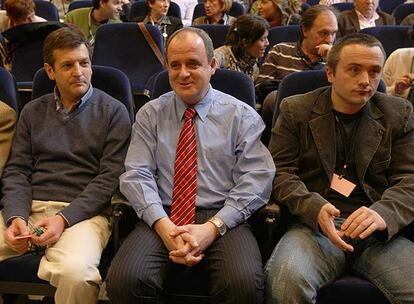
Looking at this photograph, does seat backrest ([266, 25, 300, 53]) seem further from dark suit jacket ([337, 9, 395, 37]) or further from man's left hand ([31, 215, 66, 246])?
man's left hand ([31, 215, 66, 246])

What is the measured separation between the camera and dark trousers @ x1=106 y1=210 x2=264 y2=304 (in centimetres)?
172

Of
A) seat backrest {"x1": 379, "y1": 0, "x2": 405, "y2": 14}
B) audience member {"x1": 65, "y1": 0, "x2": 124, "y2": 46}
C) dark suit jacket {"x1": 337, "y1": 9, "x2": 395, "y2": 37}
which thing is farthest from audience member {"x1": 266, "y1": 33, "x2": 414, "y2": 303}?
seat backrest {"x1": 379, "y1": 0, "x2": 405, "y2": 14}

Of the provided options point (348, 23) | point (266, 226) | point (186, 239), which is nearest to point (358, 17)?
point (348, 23)

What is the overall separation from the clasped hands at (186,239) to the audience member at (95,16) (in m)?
2.71

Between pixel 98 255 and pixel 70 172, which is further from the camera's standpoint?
pixel 70 172

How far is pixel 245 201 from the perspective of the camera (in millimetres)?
1925

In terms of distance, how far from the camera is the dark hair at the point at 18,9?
3.82 metres

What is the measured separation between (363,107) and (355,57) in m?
0.19

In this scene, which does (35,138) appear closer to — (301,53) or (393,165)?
(393,165)

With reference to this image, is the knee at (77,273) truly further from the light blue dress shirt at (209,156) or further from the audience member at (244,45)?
the audience member at (244,45)

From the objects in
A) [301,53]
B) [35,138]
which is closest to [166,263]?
[35,138]

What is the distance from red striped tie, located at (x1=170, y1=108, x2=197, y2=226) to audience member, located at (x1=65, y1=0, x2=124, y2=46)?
2466 millimetres

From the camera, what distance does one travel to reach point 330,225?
1821 mm

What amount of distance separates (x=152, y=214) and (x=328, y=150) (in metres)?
0.65
